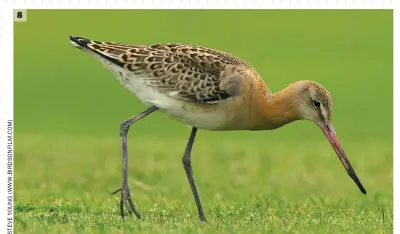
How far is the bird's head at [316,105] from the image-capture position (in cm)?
1107

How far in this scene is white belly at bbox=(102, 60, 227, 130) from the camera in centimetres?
1109

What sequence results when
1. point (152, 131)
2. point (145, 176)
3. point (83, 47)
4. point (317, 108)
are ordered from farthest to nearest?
1. point (152, 131)
2. point (145, 176)
3. point (83, 47)
4. point (317, 108)

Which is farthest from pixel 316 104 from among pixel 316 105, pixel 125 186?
pixel 125 186

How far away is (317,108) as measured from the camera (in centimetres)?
1112

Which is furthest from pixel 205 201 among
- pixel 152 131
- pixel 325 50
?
pixel 325 50

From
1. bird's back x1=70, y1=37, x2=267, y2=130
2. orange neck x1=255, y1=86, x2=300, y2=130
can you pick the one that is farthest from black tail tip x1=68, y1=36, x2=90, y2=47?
orange neck x1=255, y1=86, x2=300, y2=130

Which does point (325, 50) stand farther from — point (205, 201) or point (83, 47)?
point (83, 47)

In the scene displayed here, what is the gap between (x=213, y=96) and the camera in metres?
11.1

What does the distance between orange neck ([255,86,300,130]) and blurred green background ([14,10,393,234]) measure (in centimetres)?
661

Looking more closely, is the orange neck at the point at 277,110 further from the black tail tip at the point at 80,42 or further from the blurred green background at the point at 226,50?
the blurred green background at the point at 226,50

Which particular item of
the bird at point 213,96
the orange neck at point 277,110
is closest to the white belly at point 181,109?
the bird at point 213,96

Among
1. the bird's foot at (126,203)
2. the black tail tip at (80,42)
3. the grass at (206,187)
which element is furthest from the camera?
the black tail tip at (80,42)

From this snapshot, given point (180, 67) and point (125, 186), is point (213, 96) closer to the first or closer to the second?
point (180, 67)

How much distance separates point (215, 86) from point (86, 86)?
14.8m
